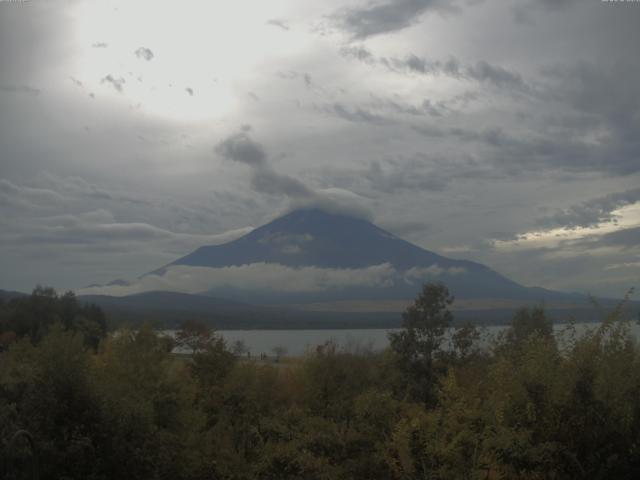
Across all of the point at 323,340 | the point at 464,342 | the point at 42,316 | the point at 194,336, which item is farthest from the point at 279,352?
the point at 323,340

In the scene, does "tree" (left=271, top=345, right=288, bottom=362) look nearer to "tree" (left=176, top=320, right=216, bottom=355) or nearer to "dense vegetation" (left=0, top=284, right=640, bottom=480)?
"tree" (left=176, top=320, right=216, bottom=355)

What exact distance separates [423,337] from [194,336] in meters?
26.5

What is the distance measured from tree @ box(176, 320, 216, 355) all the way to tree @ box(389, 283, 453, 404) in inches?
430

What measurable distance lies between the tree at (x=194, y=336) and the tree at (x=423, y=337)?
35.8ft

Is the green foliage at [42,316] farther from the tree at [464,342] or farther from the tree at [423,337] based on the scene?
the tree at [464,342]

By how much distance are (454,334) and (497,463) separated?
2530cm

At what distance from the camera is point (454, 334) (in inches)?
1574

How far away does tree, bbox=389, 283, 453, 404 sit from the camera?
3766 cm

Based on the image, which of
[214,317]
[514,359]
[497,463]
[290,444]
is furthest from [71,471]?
[214,317]

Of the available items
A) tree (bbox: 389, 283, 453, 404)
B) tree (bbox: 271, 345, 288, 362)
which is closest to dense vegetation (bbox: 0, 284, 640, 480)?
tree (bbox: 389, 283, 453, 404)

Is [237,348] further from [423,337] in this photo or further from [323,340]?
[323,340]

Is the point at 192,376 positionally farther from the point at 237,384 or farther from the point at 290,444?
the point at 290,444

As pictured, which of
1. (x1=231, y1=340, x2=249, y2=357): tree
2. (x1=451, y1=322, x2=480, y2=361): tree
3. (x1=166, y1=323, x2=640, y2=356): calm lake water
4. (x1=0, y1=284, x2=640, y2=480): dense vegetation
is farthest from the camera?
(x1=231, y1=340, x2=249, y2=357): tree

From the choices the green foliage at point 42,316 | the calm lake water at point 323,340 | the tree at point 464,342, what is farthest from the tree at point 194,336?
the tree at point 464,342
